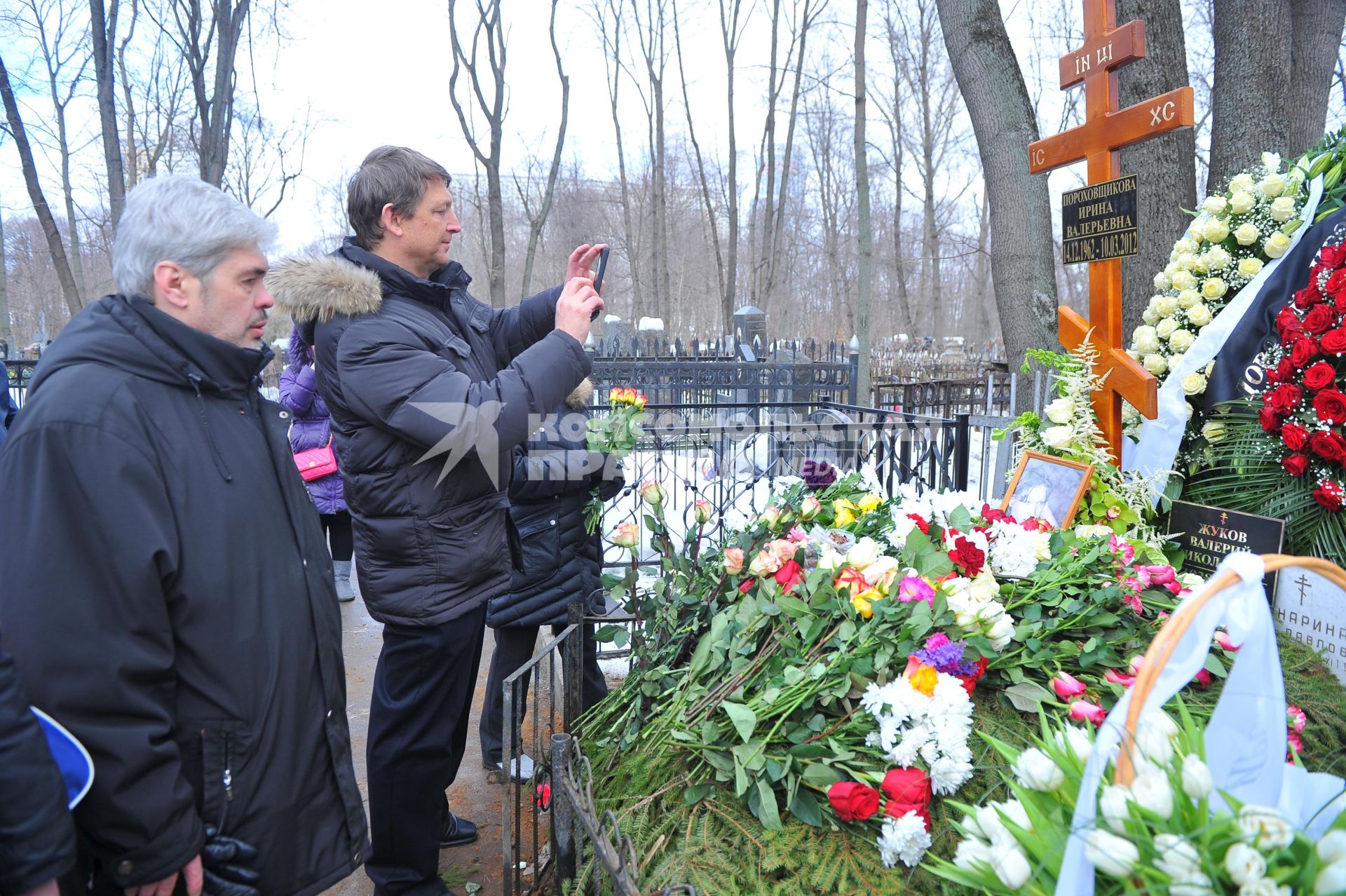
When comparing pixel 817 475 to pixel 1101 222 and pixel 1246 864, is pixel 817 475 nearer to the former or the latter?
pixel 1101 222

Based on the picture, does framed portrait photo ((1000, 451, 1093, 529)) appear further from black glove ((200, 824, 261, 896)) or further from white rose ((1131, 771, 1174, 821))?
black glove ((200, 824, 261, 896))

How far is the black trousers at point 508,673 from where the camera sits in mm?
3211

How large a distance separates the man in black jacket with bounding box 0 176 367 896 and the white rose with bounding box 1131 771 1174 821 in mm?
1426

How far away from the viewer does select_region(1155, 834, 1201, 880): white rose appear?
0.92 metres

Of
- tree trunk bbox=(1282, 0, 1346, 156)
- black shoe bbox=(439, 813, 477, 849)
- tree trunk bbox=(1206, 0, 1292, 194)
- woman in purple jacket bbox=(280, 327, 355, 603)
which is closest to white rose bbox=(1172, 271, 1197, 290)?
black shoe bbox=(439, 813, 477, 849)

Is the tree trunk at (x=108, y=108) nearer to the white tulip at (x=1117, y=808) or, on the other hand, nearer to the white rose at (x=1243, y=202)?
the white rose at (x=1243, y=202)

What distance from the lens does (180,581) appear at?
1.45m

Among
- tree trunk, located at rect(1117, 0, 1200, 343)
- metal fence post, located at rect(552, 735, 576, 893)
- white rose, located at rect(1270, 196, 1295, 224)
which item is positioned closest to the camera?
metal fence post, located at rect(552, 735, 576, 893)

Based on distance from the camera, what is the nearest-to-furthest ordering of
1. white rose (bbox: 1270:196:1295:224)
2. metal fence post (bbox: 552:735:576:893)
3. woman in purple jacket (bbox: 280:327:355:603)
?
metal fence post (bbox: 552:735:576:893)
white rose (bbox: 1270:196:1295:224)
woman in purple jacket (bbox: 280:327:355:603)

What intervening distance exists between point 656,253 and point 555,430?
69.6ft

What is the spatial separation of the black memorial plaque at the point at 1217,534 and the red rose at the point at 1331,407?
12.6 inches

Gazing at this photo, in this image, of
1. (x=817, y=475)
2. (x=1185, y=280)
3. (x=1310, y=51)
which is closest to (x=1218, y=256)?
(x=1185, y=280)

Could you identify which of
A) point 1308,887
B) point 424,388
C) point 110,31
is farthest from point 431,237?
point 110,31

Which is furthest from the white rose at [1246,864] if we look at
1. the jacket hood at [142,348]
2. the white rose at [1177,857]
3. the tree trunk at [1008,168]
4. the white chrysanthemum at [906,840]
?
the tree trunk at [1008,168]
